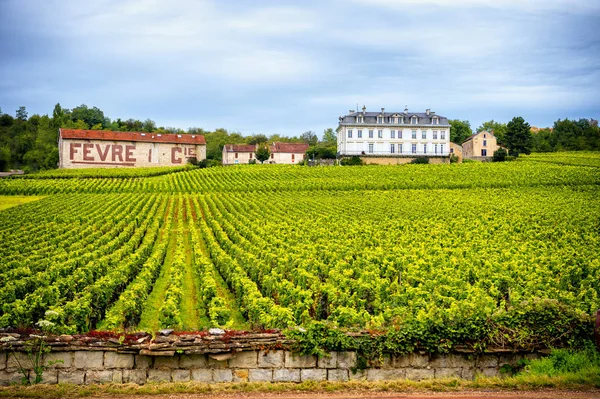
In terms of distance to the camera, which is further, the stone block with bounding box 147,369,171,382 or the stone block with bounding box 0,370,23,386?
the stone block with bounding box 147,369,171,382

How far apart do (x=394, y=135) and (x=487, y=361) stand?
92.2 metres

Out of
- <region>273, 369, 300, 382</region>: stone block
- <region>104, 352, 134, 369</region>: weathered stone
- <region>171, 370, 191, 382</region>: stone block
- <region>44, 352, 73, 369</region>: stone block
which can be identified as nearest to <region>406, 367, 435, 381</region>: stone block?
<region>273, 369, 300, 382</region>: stone block

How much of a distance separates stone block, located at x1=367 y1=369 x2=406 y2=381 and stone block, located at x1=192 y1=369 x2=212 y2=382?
3286 millimetres

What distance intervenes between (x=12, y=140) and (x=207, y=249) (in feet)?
381

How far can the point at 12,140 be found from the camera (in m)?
132

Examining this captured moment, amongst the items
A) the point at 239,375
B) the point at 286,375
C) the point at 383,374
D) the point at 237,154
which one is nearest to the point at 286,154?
the point at 237,154

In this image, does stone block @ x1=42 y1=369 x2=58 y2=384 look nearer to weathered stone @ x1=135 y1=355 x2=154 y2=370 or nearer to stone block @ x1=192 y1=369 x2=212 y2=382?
weathered stone @ x1=135 y1=355 x2=154 y2=370

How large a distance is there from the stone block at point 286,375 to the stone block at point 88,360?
135 inches

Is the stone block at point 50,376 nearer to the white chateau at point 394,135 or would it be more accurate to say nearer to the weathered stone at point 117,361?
the weathered stone at point 117,361

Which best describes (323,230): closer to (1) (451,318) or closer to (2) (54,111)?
(1) (451,318)

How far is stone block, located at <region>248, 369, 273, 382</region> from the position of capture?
11711 mm

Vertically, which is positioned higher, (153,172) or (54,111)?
(54,111)

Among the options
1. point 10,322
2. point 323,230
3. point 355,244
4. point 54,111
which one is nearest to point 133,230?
point 323,230

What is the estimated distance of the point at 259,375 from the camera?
Answer: 1174 cm
